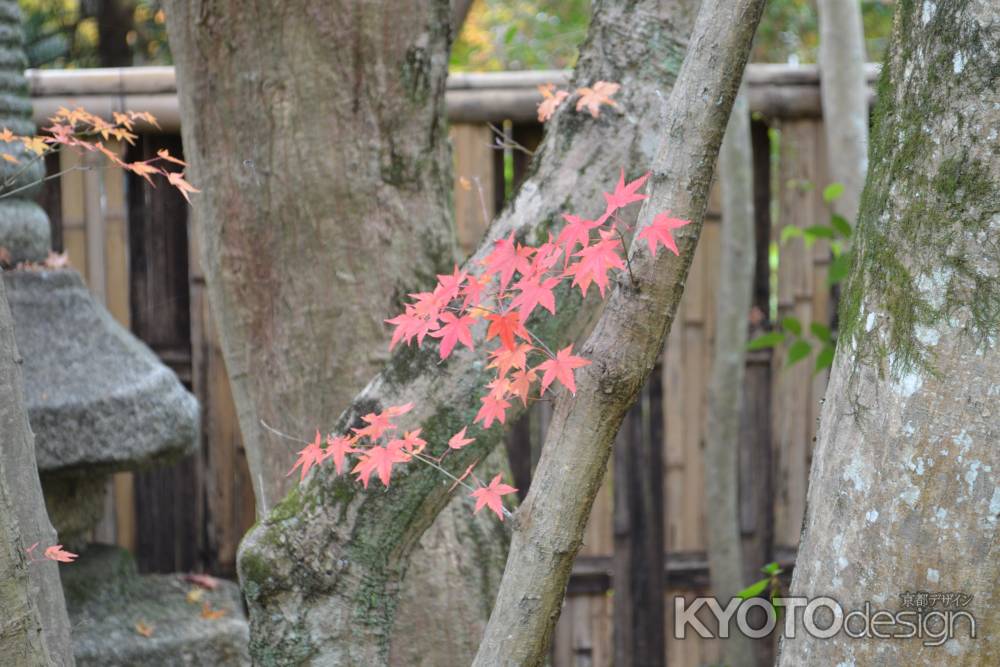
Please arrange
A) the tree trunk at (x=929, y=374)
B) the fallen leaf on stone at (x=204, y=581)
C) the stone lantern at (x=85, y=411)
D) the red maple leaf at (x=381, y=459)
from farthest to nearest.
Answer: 1. the fallen leaf on stone at (x=204, y=581)
2. the stone lantern at (x=85, y=411)
3. the red maple leaf at (x=381, y=459)
4. the tree trunk at (x=929, y=374)

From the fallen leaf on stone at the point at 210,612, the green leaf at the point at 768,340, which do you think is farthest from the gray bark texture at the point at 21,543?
the green leaf at the point at 768,340

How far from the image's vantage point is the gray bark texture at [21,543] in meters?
1.44

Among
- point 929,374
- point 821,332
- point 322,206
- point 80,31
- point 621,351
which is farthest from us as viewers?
point 80,31

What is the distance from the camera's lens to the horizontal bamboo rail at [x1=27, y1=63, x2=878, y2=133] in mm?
3447

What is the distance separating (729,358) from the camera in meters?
3.48

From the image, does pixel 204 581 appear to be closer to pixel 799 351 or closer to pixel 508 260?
pixel 799 351

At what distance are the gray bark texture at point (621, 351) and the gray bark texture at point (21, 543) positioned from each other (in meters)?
0.64

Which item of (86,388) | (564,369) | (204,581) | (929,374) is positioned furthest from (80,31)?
(929,374)

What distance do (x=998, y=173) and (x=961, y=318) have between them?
17cm

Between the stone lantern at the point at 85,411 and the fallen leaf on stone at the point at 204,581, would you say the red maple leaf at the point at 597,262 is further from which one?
the fallen leaf on stone at the point at 204,581

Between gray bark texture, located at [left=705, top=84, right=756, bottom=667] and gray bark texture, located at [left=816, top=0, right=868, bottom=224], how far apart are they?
28 centimetres

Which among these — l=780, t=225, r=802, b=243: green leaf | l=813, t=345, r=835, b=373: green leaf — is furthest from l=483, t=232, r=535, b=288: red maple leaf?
l=780, t=225, r=802, b=243: green leaf

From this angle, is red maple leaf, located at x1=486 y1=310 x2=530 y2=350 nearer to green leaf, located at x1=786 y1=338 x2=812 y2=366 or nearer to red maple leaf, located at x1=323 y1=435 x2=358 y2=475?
red maple leaf, located at x1=323 y1=435 x2=358 y2=475

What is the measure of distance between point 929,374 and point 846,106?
2.44 meters
